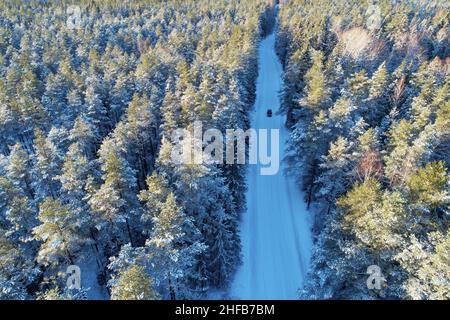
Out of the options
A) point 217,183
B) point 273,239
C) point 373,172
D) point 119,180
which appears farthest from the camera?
point 273,239

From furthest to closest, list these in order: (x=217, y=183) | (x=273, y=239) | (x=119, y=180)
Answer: (x=273, y=239)
(x=217, y=183)
(x=119, y=180)

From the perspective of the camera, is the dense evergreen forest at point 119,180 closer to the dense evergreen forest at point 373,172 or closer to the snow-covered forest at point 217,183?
the snow-covered forest at point 217,183

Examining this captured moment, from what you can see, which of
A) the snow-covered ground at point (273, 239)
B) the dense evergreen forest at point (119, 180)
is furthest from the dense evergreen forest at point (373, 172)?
the dense evergreen forest at point (119, 180)

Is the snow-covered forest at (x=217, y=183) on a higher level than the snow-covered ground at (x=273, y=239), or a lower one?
higher

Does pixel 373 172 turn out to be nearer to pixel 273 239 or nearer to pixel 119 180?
pixel 273 239

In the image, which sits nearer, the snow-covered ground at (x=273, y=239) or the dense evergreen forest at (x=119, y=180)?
the dense evergreen forest at (x=119, y=180)

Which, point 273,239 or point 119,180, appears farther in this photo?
point 273,239

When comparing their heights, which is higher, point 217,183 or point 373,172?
point 217,183

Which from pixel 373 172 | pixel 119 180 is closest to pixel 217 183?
pixel 119 180
